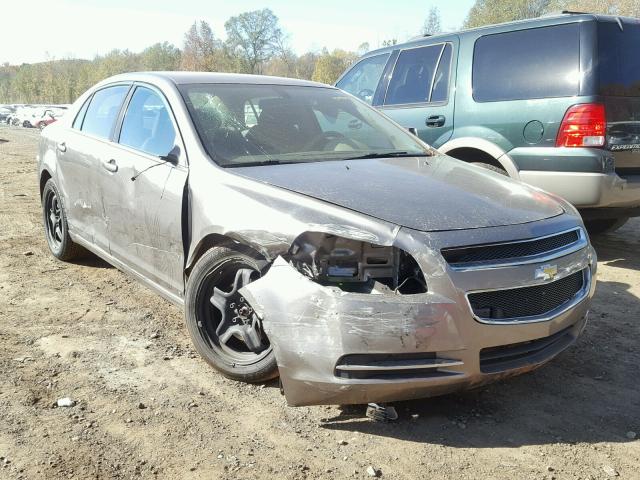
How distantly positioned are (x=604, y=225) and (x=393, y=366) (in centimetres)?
489

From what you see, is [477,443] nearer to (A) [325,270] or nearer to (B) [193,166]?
(A) [325,270]

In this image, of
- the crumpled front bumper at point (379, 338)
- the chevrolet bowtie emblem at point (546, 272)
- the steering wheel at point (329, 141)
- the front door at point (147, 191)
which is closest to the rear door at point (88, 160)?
the front door at point (147, 191)

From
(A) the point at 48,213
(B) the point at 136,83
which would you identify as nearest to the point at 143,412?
(B) the point at 136,83

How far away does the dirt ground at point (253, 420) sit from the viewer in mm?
2520

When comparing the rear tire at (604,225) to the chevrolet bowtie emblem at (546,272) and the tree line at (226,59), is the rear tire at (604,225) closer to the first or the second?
the chevrolet bowtie emblem at (546,272)

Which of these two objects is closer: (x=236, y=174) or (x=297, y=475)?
(x=297, y=475)

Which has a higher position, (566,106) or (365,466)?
(566,106)

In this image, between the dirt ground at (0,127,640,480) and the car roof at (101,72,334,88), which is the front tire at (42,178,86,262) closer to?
the dirt ground at (0,127,640,480)

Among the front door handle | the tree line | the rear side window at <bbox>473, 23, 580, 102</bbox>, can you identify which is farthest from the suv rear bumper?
the tree line

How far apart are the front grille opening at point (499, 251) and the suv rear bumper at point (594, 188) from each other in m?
2.36

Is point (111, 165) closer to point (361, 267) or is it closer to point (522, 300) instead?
point (361, 267)

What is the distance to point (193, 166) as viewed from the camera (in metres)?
3.42

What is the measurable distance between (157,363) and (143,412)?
0.59 meters

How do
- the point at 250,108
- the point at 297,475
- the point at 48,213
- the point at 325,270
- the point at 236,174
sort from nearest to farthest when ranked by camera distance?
1. the point at 297,475
2. the point at 325,270
3. the point at 236,174
4. the point at 250,108
5. the point at 48,213
